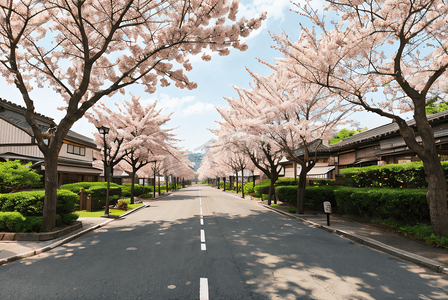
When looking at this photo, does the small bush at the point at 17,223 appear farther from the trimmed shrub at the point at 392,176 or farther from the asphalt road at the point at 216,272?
the trimmed shrub at the point at 392,176

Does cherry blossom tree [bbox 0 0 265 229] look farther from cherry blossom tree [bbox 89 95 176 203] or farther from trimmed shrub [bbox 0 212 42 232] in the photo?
cherry blossom tree [bbox 89 95 176 203]

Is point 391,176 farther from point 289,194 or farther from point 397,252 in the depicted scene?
point 289,194

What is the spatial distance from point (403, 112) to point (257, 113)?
9.08m

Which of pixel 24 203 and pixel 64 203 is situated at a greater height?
pixel 24 203

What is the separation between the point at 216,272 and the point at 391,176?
11.5 m

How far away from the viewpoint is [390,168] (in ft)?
41.0

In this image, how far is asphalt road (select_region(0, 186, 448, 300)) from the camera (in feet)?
14.9

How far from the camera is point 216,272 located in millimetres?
5508

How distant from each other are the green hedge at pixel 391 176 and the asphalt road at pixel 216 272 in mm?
5443

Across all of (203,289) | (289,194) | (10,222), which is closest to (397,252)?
(203,289)

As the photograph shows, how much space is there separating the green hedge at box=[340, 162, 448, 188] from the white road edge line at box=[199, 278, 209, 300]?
35.0 ft

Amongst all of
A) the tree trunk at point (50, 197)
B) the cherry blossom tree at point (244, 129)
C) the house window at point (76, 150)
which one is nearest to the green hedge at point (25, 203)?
the tree trunk at point (50, 197)

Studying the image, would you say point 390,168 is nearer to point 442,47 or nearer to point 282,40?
point 442,47

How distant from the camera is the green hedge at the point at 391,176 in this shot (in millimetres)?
11148
